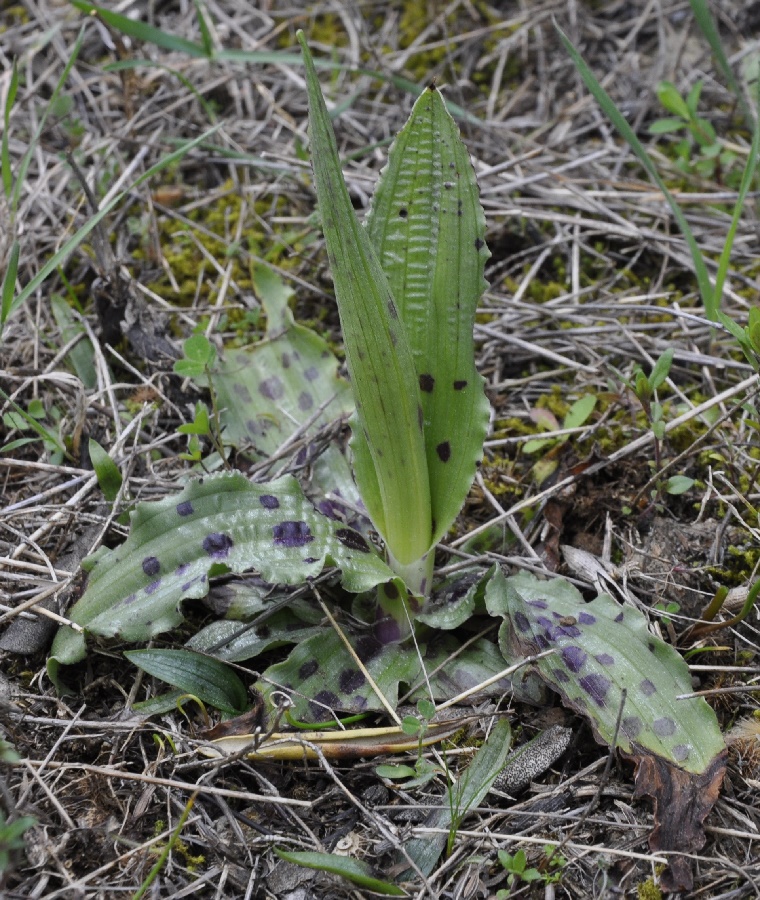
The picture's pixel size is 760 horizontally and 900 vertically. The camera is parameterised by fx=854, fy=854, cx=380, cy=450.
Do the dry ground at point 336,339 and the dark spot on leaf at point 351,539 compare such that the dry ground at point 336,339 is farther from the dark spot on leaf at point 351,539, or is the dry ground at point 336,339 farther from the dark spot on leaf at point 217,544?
the dark spot on leaf at point 351,539

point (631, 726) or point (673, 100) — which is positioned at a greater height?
point (673, 100)

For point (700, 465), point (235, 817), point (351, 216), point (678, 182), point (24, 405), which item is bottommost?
point (235, 817)

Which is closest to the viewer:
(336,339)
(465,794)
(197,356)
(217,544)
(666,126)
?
(465,794)

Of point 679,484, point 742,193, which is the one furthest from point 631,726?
point 742,193

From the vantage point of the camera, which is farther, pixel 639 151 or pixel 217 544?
pixel 639 151

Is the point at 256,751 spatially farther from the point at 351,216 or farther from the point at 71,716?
the point at 351,216

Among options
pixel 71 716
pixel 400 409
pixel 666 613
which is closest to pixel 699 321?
pixel 666 613

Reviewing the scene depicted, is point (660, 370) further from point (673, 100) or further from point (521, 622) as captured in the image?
point (673, 100)
